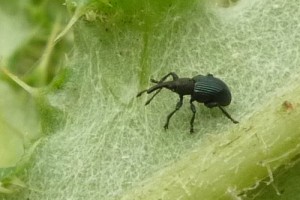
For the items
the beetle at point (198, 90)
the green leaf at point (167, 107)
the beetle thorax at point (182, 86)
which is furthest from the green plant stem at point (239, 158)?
the beetle thorax at point (182, 86)

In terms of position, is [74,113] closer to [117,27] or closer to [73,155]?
[73,155]

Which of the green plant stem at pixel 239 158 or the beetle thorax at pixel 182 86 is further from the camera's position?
the beetle thorax at pixel 182 86

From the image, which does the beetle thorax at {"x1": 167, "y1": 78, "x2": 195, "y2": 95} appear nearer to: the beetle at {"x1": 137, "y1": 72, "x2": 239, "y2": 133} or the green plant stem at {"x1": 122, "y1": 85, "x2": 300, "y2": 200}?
the beetle at {"x1": 137, "y1": 72, "x2": 239, "y2": 133}

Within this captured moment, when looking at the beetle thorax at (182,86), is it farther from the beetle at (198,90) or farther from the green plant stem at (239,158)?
the green plant stem at (239,158)

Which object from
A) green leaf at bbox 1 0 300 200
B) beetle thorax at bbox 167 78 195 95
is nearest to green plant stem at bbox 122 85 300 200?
green leaf at bbox 1 0 300 200

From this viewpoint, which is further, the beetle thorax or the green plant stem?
the beetle thorax

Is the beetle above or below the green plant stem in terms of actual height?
above

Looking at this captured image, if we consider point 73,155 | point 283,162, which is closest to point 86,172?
point 73,155

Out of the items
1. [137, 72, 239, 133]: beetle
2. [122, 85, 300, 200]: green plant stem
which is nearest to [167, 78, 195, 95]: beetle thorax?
[137, 72, 239, 133]: beetle

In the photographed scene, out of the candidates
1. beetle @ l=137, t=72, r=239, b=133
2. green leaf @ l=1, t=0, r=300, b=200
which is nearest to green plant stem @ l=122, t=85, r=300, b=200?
green leaf @ l=1, t=0, r=300, b=200
